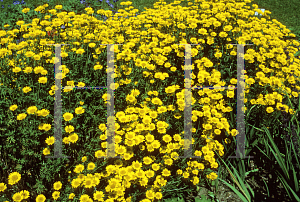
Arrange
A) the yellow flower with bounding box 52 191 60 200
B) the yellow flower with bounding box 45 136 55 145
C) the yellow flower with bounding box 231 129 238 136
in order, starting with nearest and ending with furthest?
the yellow flower with bounding box 52 191 60 200 < the yellow flower with bounding box 45 136 55 145 < the yellow flower with bounding box 231 129 238 136

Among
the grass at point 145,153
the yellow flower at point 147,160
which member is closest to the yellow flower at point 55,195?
the grass at point 145,153

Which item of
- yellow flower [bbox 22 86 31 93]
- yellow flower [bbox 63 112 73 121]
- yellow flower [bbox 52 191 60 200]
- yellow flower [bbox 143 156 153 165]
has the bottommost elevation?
yellow flower [bbox 52 191 60 200]

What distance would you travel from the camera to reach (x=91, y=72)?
2.80 meters

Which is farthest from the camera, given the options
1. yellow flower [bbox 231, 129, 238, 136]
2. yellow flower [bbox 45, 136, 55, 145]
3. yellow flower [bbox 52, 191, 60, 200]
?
yellow flower [bbox 231, 129, 238, 136]

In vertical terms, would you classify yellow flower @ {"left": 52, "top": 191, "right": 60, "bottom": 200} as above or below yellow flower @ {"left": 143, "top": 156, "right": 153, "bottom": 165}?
below

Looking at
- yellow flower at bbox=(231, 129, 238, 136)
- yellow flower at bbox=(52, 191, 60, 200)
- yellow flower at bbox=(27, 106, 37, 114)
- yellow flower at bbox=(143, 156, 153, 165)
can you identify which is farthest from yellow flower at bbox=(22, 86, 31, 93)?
yellow flower at bbox=(231, 129, 238, 136)

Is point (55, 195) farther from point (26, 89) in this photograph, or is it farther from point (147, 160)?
point (26, 89)

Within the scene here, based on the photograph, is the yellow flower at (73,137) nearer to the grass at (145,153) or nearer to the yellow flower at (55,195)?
the grass at (145,153)

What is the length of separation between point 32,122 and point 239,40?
2508 mm

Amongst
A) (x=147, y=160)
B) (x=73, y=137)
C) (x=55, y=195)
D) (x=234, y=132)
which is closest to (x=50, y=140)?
(x=73, y=137)

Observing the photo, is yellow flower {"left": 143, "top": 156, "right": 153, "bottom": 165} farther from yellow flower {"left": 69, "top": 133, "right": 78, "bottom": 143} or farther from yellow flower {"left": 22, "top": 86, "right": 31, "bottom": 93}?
yellow flower {"left": 22, "top": 86, "right": 31, "bottom": 93}

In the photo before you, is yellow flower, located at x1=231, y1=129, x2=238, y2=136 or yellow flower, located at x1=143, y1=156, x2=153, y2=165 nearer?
yellow flower, located at x1=143, y1=156, x2=153, y2=165

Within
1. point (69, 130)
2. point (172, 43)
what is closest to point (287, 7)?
point (172, 43)

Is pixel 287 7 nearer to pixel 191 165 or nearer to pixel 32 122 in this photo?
pixel 191 165
